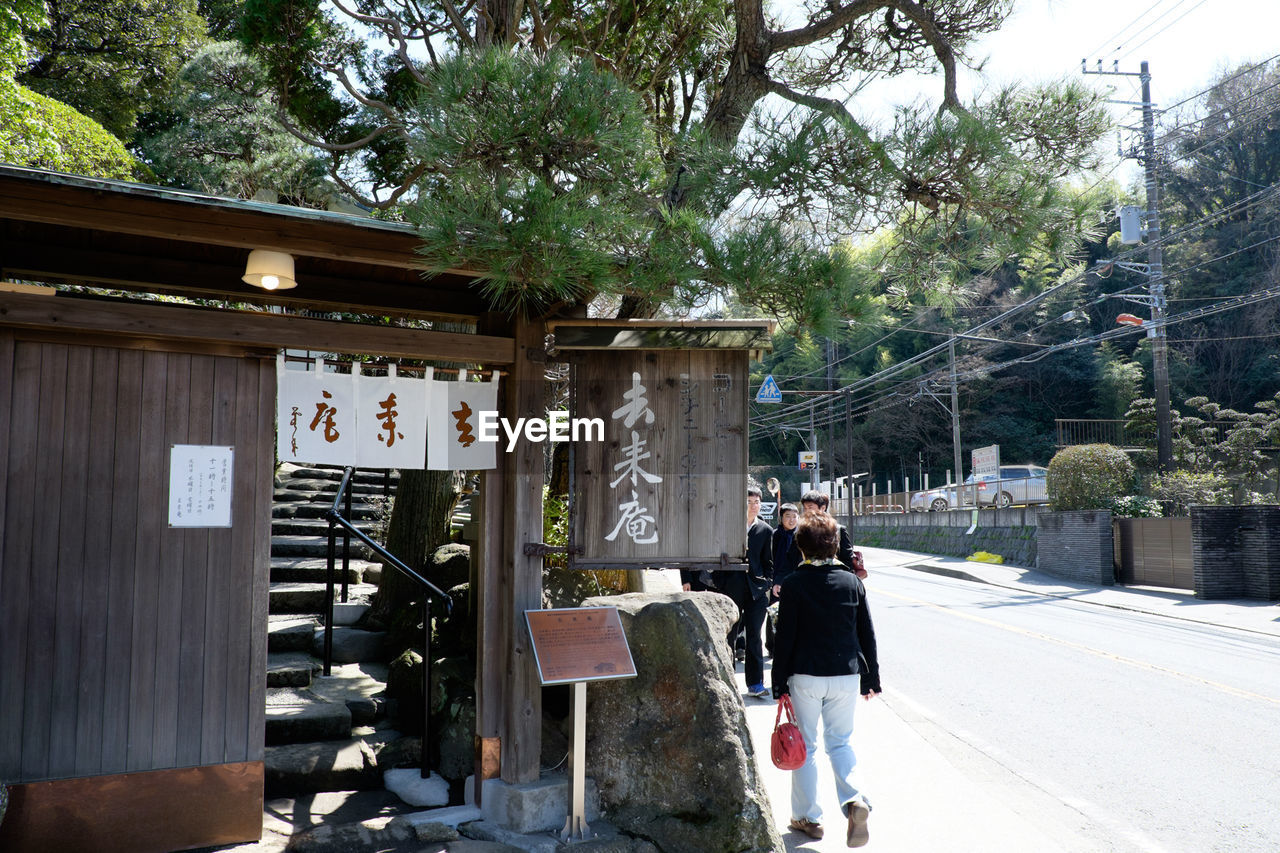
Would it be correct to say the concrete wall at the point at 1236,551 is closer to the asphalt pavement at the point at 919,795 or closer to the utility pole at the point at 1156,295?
the utility pole at the point at 1156,295

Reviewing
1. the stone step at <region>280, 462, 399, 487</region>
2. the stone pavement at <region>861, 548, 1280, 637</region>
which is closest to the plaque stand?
the stone step at <region>280, 462, 399, 487</region>

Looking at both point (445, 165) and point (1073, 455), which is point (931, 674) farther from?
point (1073, 455)

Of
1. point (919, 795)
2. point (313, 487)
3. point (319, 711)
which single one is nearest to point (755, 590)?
point (919, 795)

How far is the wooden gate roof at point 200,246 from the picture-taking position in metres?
4.30

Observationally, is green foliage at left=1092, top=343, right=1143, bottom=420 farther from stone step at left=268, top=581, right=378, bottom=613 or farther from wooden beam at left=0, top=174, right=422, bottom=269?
wooden beam at left=0, top=174, right=422, bottom=269

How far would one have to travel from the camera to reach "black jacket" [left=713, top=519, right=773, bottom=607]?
8359 millimetres

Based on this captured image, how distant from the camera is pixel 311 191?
31.9ft

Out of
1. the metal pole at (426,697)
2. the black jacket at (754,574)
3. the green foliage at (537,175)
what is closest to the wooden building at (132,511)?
the green foliage at (537,175)

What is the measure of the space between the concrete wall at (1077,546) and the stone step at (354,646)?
19.6m

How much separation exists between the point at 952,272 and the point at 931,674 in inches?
225

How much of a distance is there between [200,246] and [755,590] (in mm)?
5815

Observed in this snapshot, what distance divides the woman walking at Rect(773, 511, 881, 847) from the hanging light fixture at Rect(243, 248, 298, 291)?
3.44 m

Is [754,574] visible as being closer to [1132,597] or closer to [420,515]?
[420,515]

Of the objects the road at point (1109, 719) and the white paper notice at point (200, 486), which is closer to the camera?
the white paper notice at point (200, 486)
